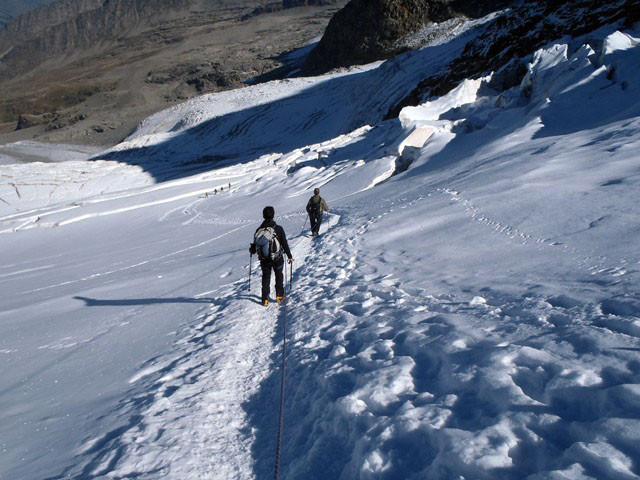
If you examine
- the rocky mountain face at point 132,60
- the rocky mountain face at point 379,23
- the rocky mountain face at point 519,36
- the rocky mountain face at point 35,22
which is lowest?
the rocky mountain face at point 519,36

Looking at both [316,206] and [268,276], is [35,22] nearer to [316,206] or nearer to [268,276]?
[316,206]

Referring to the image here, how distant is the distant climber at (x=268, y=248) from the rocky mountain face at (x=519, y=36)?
1866 centimetres

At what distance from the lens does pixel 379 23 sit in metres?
60.8

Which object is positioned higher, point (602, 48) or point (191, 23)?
point (191, 23)

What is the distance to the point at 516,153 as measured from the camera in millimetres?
10922

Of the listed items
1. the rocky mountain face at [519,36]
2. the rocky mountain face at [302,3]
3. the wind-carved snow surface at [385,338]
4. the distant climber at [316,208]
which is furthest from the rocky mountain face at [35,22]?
the wind-carved snow surface at [385,338]

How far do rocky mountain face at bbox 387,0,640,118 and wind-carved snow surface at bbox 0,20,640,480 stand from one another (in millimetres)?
9812

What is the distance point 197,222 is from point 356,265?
1099 cm

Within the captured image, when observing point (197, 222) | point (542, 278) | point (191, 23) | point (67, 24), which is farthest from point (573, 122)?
point (67, 24)

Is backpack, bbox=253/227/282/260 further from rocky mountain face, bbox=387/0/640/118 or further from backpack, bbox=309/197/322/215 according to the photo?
rocky mountain face, bbox=387/0/640/118

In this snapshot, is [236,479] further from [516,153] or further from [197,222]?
[197,222]

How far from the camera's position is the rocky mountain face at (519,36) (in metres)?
21.4

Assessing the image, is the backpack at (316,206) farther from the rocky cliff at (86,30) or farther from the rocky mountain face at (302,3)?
the rocky cliff at (86,30)

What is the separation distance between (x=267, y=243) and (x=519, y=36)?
29.2m
